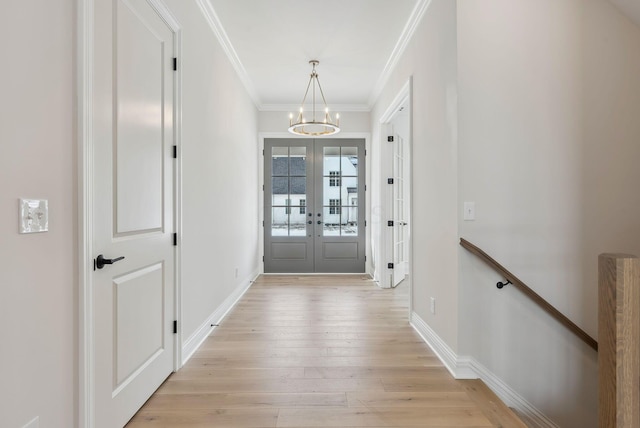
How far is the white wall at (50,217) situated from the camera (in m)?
1.12

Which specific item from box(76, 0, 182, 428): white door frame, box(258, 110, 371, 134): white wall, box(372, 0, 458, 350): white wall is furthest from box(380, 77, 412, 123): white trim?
box(76, 0, 182, 428): white door frame

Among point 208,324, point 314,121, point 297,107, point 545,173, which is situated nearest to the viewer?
point 545,173

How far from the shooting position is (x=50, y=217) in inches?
50.8

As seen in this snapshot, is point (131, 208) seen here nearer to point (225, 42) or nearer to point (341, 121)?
point (225, 42)

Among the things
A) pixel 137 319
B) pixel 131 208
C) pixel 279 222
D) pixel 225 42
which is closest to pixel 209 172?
pixel 131 208

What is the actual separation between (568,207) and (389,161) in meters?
2.84

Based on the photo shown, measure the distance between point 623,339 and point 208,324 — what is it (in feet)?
9.47

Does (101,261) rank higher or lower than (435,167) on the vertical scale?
lower

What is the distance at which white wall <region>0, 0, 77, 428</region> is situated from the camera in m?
1.12

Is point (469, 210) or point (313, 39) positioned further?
point (313, 39)

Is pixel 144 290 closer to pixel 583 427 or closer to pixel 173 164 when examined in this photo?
pixel 173 164

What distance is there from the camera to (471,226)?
2.29 m

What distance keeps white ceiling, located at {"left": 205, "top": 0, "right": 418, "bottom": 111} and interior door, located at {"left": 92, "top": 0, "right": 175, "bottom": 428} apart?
1.16 meters

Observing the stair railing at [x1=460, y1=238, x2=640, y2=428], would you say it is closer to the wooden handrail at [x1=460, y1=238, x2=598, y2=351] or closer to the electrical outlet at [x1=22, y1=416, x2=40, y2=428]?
the wooden handrail at [x1=460, y1=238, x2=598, y2=351]
